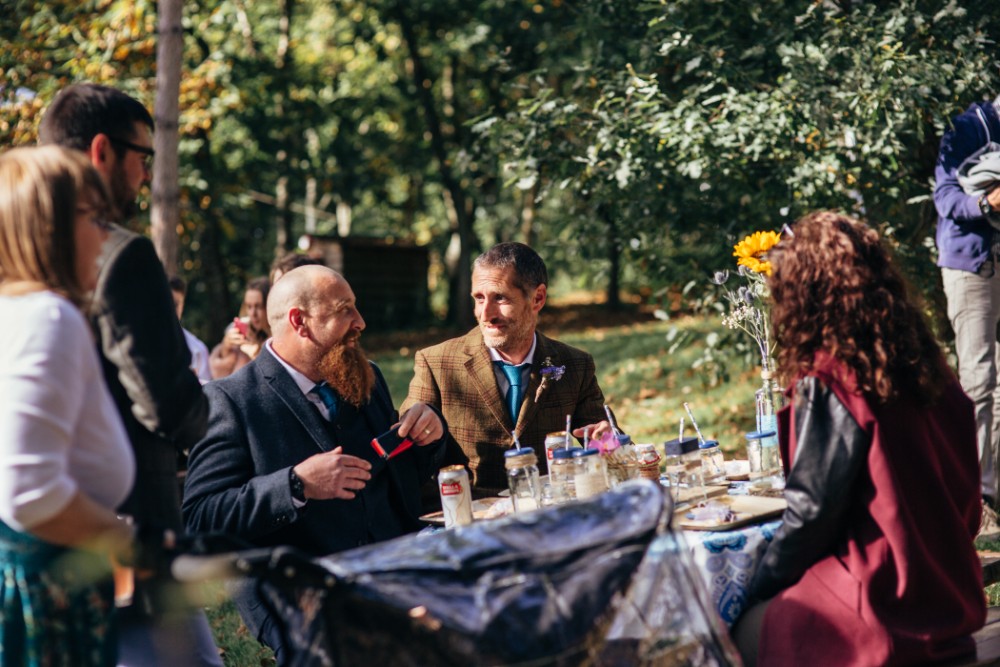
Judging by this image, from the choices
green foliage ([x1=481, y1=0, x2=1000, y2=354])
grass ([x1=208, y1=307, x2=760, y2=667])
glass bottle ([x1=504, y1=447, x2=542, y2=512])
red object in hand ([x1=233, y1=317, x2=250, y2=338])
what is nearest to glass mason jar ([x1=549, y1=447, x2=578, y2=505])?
glass bottle ([x1=504, y1=447, x2=542, y2=512])

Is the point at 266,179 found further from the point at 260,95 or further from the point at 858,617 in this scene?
the point at 858,617

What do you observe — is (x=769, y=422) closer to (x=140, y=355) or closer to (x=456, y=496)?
(x=456, y=496)

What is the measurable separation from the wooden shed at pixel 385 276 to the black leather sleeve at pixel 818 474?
2050cm

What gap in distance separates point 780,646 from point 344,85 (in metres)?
20.6

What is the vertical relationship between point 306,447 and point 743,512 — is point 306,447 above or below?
above

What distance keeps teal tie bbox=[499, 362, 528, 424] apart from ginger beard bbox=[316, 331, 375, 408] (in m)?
0.81

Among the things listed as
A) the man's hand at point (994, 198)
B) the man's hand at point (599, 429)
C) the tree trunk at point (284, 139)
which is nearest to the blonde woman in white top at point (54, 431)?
the man's hand at point (599, 429)

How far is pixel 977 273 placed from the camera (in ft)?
18.4

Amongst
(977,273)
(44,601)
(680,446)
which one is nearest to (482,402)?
(680,446)

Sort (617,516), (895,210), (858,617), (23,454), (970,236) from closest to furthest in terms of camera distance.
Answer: (23,454)
(617,516)
(858,617)
(970,236)
(895,210)

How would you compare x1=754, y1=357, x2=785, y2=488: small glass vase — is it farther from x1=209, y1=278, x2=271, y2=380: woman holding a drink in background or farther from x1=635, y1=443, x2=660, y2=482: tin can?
x1=209, y1=278, x2=271, y2=380: woman holding a drink in background

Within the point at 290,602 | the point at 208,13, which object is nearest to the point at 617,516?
the point at 290,602

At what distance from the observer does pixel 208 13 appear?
1229 centimetres

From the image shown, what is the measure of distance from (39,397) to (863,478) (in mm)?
2013
